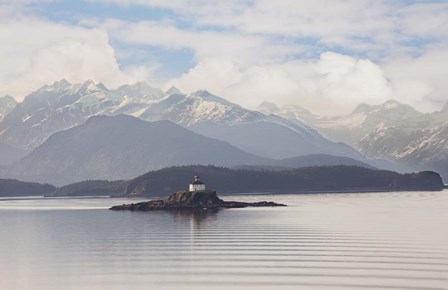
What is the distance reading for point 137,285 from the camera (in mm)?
98812

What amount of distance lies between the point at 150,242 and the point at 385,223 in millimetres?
61458

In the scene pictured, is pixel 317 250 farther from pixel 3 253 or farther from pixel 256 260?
pixel 3 253

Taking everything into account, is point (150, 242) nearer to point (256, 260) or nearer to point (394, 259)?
point (256, 260)

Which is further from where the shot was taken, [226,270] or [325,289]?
[226,270]

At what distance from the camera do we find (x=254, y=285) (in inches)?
3858

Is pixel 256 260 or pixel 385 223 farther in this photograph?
pixel 385 223

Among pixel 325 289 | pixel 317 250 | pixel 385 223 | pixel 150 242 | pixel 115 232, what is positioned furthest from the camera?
pixel 385 223

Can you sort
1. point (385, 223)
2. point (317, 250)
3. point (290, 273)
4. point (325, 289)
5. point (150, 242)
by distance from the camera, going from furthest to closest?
point (385, 223) < point (150, 242) < point (317, 250) < point (290, 273) < point (325, 289)

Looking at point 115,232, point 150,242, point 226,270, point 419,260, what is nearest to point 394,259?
point 419,260

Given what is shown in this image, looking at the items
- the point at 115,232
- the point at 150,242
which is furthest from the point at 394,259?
the point at 115,232

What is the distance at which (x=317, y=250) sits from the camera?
13088 centimetres

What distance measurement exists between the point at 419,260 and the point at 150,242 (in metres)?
52.2

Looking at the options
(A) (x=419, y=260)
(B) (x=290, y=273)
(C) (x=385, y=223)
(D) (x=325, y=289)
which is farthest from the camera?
(C) (x=385, y=223)

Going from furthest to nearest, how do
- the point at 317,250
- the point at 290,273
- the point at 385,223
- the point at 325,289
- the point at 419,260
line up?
the point at 385,223 → the point at 317,250 → the point at 419,260 → the point at 290,273 → the point at 325,289
